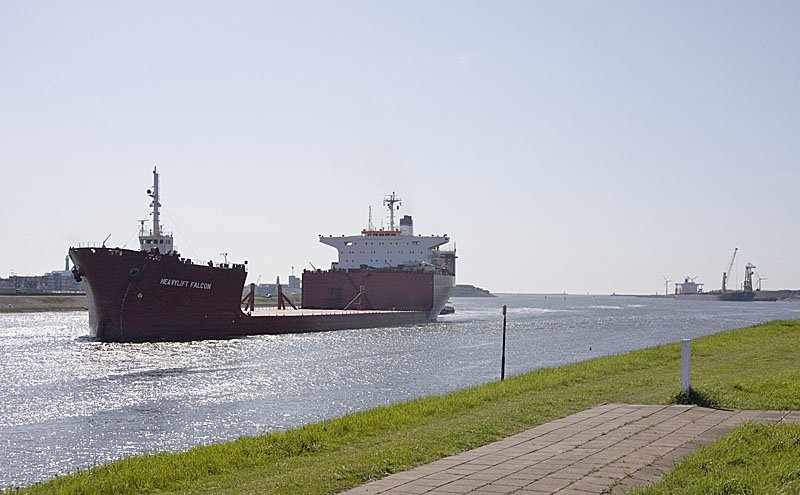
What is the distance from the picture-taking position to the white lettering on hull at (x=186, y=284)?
103 feet

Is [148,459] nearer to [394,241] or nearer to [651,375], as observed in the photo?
[651,375]

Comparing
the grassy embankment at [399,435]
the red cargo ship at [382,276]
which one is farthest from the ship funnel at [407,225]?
the grassy embankment at [399,435]

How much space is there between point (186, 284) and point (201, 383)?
40.8ft

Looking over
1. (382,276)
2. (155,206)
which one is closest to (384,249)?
(382,276)

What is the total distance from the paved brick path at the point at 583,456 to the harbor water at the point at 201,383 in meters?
5.68

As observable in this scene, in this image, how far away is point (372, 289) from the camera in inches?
2042

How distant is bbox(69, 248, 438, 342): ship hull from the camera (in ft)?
99.8

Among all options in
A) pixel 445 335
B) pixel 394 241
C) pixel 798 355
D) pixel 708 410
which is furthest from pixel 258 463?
pixel 394 241

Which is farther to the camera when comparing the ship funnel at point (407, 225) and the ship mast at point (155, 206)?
the ship funnel at point (407, 225)

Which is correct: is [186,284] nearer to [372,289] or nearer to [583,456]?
[372,289]

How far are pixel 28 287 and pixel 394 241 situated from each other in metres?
70.2

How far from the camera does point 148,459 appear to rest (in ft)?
26.2

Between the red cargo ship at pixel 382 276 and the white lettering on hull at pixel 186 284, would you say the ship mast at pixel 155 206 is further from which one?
the red cargo ship at pixel 382 276

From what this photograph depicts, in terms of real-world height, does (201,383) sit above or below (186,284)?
below
